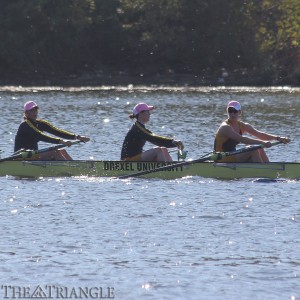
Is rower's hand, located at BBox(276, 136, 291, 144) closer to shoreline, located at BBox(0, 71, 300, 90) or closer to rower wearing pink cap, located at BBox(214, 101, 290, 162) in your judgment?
rower wearing pink cap, located at BBox(214, 101, 290, 162)

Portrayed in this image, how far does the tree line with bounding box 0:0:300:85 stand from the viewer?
94188 millimetres

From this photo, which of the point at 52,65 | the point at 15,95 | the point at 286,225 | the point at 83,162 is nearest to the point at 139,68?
the point at 52,65

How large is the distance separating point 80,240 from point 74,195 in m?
5.55

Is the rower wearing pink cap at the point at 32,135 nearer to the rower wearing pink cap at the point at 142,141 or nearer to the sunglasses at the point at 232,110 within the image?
the rower wearing pink cap at the point at 142,141

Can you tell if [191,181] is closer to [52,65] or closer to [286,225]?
[286,225]

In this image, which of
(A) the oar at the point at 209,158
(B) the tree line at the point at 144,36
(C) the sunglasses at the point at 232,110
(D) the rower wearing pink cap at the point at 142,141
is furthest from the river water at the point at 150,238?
(B) the tree line at the point at 144,36

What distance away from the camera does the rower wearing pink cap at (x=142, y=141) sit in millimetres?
28625

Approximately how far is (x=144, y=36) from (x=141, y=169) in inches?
2618

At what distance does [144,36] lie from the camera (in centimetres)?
9450

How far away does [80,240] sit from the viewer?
21.7m

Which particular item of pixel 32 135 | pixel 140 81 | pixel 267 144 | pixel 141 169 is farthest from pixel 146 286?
pixel 140 81

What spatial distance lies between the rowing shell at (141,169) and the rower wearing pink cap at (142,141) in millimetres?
382

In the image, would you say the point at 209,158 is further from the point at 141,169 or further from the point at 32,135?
the point at 32,135

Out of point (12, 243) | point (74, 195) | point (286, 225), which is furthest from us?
point (74, 195)
